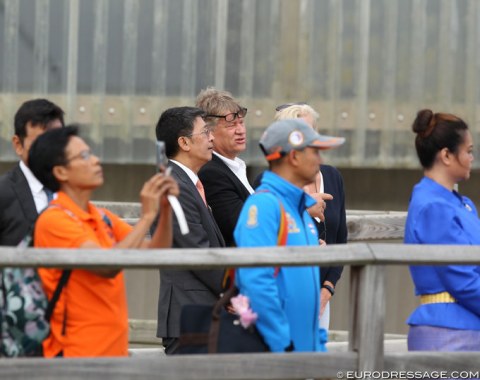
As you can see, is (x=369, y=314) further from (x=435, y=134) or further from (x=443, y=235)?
(x=435, y=134)

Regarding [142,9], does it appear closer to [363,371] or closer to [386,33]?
[386,33]

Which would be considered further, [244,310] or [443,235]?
[443,235]

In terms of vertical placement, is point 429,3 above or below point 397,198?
above

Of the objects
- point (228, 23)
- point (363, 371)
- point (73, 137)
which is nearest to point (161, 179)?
point (73, 137)

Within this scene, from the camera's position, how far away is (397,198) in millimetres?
8789

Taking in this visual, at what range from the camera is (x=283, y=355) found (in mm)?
4473

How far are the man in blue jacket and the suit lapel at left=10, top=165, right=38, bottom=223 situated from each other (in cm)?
74

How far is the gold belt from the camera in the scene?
→ 4.86 metres

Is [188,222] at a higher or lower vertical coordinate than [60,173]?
lower

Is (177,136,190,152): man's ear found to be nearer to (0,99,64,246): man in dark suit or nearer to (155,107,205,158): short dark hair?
(155,107,205,158): short dark hair

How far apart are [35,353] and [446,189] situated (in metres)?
1.68

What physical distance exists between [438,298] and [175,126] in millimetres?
1347
